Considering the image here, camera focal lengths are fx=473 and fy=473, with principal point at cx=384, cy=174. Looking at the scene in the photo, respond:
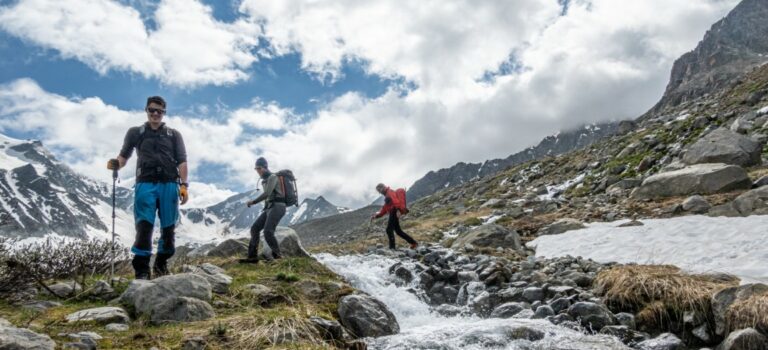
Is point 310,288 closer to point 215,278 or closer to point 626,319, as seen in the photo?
point 215,278

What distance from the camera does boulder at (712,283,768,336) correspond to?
22.8ft

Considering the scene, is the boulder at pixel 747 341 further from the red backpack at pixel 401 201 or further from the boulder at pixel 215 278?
the red backpack at pixel 401 201

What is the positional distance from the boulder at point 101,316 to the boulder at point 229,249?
24.2ft

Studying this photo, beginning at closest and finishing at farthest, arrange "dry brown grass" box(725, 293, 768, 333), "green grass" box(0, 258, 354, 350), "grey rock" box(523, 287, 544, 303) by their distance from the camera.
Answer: "green grass" box(0, 258, 354, 350) → "dry brown grass" box(725, 293, 768, 333) → "grey rock" box(523, 287, 544, 303)

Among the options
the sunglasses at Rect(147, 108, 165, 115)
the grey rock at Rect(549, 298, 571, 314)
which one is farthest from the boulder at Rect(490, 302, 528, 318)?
the sunglasses at Rect(147, 108, 165, 115)

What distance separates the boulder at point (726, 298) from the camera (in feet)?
22.8

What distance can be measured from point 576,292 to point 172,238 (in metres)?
7.66

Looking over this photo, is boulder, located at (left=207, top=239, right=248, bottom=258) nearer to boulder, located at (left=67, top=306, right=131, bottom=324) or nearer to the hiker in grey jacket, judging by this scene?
the hiker in grey jacket

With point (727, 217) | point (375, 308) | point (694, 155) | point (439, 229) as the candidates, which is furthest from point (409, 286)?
point (694, 155)

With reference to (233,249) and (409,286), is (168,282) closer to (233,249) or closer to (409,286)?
(409,286)

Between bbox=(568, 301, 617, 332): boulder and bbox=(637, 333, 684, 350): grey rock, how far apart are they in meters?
0.69

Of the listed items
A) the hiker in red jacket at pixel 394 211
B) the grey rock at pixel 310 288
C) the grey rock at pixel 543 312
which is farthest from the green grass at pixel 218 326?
the hiker in red jacket at pixel 394 211

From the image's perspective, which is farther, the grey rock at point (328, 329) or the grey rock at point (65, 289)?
the grey rock at point (65, 289)

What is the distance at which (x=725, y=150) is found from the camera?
19.1 m
